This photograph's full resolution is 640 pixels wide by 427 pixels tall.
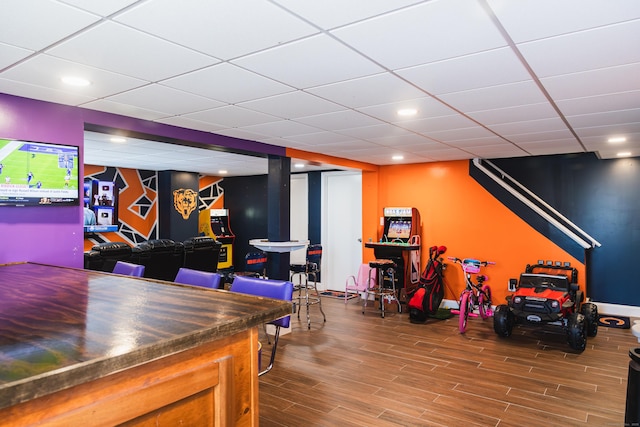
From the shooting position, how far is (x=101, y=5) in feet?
6.35

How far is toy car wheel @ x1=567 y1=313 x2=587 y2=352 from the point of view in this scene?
15.6 ft

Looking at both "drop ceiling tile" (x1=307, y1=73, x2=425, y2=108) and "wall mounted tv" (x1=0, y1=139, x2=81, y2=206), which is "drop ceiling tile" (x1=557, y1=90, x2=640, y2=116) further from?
"wall mounted tv" (x1=0, y1=139, x2=81, y2=206)

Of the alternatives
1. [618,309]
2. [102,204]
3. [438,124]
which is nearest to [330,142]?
[438,124]

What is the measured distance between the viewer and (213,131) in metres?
4.89

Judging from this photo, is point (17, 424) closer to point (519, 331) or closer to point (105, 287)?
point (105, 287)

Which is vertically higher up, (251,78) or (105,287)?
(251,78)

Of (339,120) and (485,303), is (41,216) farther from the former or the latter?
(485,303)

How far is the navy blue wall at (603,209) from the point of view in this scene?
6.30 m

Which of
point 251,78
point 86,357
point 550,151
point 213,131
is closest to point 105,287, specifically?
point 86,357

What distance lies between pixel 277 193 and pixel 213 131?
4.62ft

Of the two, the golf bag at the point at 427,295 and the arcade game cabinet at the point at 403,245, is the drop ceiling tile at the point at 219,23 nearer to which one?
the golf bag at the point at 427,295

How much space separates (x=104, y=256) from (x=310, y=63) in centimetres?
445

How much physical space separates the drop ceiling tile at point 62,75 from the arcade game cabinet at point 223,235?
767 cm

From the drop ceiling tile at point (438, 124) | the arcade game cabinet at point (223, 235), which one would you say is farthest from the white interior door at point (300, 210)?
the drop ceiling tile at point (438, 124)
